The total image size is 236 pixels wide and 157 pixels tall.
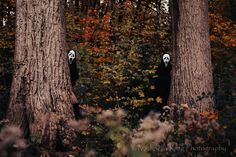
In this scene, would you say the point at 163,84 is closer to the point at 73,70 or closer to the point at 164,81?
the point at 164,81

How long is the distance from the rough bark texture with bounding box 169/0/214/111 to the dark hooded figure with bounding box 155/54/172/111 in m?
2.42

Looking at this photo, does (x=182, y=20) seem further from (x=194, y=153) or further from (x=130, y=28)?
(x=130, y=28)

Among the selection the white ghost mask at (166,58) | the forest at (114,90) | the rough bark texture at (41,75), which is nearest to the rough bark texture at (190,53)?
the forest at (114,90)

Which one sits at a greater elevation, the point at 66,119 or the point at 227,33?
the point at 227,33

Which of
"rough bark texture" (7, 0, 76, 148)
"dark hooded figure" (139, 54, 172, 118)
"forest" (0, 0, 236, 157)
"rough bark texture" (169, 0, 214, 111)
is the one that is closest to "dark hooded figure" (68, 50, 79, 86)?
"forest" (0, 0, 236, 157)

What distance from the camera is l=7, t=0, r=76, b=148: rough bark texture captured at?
6723mm

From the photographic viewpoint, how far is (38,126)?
6.65 m

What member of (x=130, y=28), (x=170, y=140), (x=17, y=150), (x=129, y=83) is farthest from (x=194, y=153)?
(x=130, y=28)

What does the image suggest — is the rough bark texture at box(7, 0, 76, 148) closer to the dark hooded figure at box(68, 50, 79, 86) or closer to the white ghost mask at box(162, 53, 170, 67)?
the dark hooded figure at box(68, 50, 79, 86)

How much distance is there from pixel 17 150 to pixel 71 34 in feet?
41.5

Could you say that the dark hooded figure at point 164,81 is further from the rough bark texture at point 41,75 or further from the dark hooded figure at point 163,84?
the rough bark texture at point 41,75

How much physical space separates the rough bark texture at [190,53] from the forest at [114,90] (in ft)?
0.06

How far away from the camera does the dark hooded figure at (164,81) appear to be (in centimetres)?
1130

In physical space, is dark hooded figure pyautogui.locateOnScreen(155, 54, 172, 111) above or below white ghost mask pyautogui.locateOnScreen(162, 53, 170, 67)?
below
